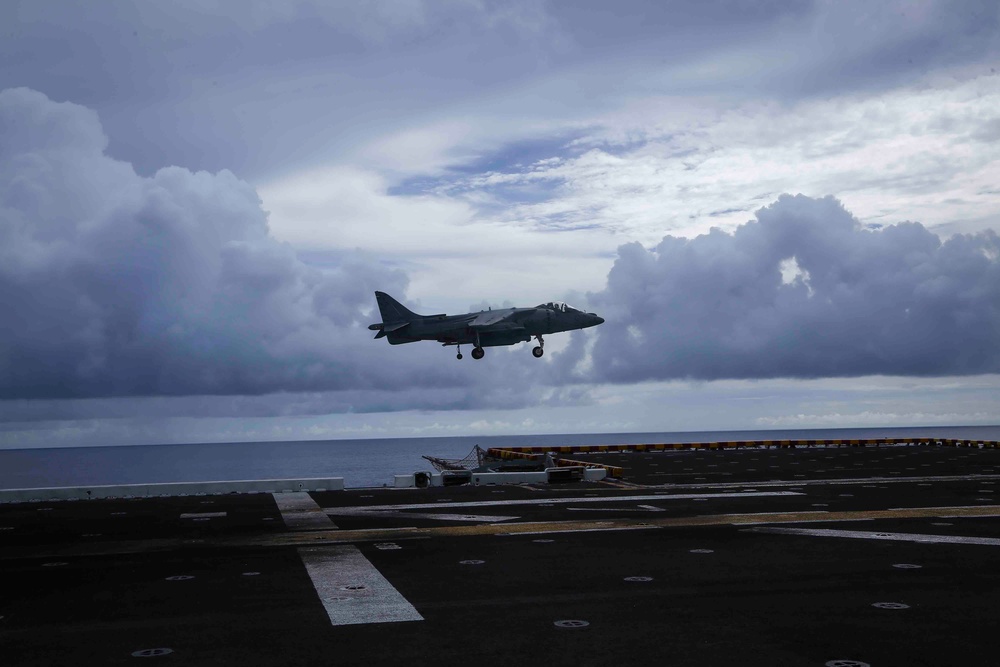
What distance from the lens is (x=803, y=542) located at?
18.1m

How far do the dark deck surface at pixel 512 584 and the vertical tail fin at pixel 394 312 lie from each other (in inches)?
1248

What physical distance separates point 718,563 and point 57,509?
24.2 meters

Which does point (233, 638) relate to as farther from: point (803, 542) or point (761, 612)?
point (803, 542)

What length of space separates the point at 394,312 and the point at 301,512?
3330 centimetres

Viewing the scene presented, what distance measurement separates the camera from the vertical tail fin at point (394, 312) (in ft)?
193

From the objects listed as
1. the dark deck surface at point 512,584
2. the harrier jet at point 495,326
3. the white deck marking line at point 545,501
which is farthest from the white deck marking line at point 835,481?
the harrier jet at point 495,326

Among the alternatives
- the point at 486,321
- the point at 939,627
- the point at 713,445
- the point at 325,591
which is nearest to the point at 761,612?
the point at 939,627

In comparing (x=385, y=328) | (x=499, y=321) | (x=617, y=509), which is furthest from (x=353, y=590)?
(x=385, y=328)

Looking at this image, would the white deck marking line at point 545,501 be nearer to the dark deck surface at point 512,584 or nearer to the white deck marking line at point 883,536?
the dark deck surface at point 512,584

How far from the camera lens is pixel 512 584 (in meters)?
13.7

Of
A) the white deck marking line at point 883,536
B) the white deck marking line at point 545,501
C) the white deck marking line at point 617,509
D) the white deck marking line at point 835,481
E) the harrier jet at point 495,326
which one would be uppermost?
the harrier jet at point 495,326

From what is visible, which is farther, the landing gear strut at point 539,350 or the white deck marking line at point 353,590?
the landing gear strut at point 539,350

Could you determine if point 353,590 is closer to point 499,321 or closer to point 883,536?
point 883,536

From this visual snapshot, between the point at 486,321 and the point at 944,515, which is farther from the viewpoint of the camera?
the point at 486,321
